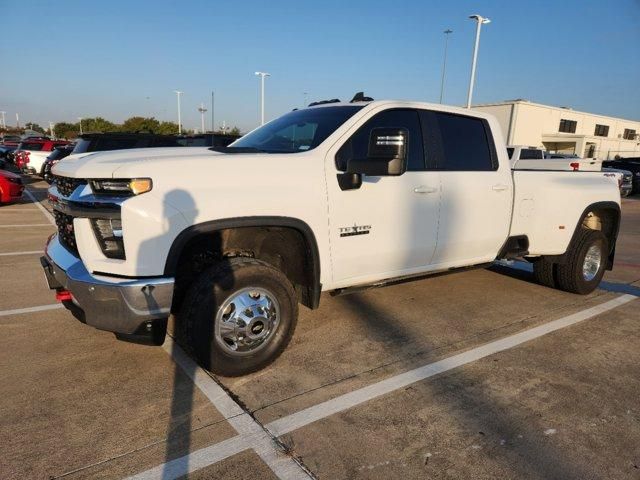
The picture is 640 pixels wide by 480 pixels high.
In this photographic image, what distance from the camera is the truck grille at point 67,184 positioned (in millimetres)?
2936

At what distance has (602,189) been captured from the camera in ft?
17.5

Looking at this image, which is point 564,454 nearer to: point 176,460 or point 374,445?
point 374,445

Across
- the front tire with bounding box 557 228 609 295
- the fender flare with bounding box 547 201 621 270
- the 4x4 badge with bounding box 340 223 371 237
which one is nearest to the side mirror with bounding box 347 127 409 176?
the 4x4 badge with bounding box 340 223 371 237

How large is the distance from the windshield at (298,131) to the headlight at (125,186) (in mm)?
980

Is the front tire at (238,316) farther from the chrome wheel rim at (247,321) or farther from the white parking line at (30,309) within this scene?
the white parking line at (30,309)

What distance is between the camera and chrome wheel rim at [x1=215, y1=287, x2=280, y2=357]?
311cm

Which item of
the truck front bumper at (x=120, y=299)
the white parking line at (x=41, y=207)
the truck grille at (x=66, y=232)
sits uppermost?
the truck grille at (x=66, y=232)

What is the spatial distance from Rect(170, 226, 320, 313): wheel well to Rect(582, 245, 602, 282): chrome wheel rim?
3.74 metres

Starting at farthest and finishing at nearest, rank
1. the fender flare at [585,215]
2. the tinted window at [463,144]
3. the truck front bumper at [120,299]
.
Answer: the fender flare at [585,215] → the tinted window at [463,144] → the truck front bumper at [120,299]

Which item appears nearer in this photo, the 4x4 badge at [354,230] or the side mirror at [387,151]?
the side mirror at [387,151]

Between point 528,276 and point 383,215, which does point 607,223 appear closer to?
point 528,276

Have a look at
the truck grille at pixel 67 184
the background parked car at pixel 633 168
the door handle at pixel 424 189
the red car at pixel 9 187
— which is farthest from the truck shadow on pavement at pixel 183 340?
the background parked car at pixel 633 168

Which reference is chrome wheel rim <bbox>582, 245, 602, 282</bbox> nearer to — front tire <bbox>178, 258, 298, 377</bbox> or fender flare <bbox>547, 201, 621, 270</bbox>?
fender flare <bbox>547, 201, 621, 270</bbox>

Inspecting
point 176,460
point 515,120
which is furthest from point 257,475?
point 515,120
